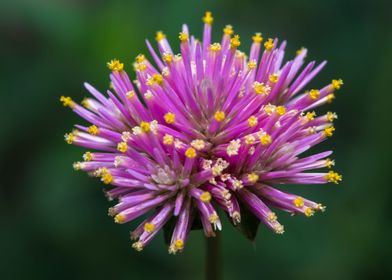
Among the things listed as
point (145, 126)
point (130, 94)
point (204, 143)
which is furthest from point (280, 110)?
point (130, 94)

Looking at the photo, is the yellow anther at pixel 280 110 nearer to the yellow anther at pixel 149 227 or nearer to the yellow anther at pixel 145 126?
the yellow anther at pixel 145 126

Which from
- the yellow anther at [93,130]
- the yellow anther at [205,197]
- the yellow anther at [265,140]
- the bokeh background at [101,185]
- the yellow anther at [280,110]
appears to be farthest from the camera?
the bokeh background at [101,185]

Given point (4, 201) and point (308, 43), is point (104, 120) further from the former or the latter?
point (308, 43)

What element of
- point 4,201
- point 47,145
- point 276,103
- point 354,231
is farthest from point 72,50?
point 354,231

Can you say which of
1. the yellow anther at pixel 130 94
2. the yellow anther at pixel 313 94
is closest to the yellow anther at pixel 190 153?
the yellow anther at pixel 130 94

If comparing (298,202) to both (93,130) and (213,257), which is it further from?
(93,130)

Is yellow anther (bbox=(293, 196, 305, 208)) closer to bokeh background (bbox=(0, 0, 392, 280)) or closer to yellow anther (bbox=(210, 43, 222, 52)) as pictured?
yellow anther (bbox=(210, 43, 222, 52))
